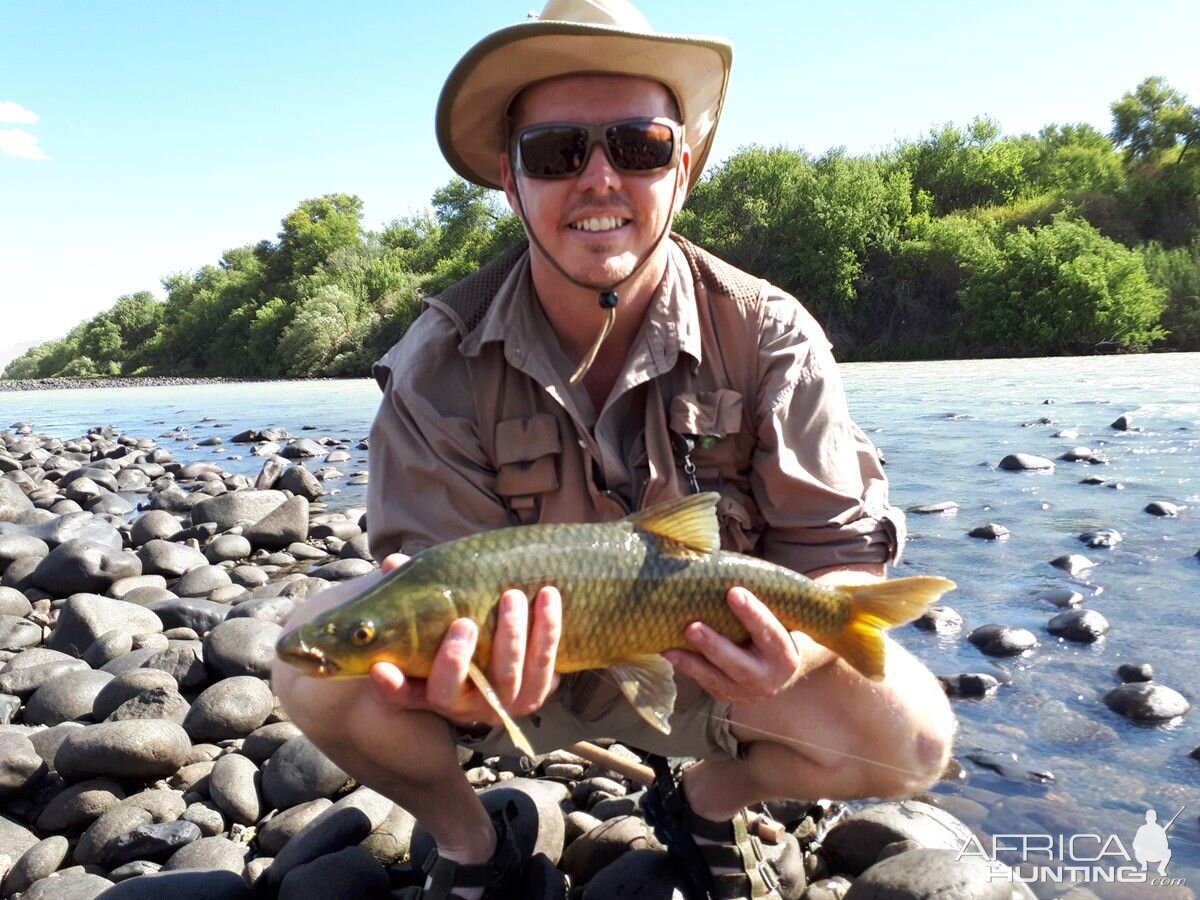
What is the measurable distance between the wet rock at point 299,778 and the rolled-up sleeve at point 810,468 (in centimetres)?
195

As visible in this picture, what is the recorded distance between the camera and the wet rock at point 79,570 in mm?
7121

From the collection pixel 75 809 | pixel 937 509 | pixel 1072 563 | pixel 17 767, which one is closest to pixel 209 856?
pixel 75 809

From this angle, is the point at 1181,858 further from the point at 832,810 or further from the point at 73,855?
the point at 73,855

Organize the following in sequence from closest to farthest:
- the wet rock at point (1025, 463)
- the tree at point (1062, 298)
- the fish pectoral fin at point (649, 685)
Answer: the fish pectoral fin at point (649, 685) → the wet rock at point (1025, 463) → the tree at point (1062, 298)

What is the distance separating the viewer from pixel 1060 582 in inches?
230

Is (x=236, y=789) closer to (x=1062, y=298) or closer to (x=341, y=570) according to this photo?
(x=341, y=570)

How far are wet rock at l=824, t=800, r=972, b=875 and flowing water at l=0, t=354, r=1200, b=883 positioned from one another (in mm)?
196

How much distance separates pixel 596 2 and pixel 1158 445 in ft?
32.4

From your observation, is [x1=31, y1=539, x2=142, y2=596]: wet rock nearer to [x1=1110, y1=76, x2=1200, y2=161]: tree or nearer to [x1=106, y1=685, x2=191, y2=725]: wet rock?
[x1=106, y1=685, x2=191, y2=725]: wet rock

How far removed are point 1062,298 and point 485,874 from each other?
36733mm

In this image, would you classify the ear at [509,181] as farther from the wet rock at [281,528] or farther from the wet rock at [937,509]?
the wet rock at [281,528]

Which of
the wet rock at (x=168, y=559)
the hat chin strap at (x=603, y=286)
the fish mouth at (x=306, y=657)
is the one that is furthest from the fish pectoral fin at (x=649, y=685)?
the wet rock at (x=168, y=559)

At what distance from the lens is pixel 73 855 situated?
132 inches

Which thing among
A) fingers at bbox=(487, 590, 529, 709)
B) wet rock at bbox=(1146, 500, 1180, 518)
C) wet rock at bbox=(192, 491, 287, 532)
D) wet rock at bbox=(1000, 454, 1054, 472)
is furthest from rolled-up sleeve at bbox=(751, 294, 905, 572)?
wet rock at bbox=(192, 491, 287, 532)
